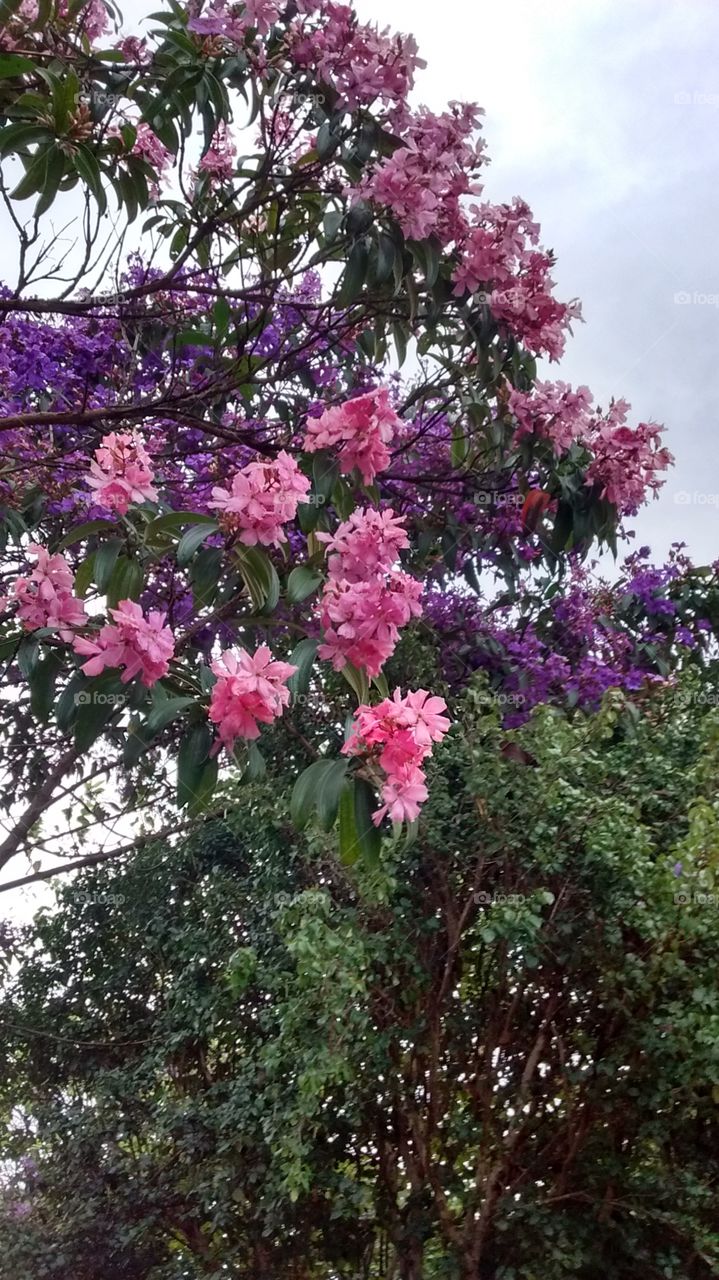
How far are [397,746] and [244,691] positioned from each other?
0.17 m

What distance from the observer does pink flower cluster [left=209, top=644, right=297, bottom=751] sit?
3.76 feet

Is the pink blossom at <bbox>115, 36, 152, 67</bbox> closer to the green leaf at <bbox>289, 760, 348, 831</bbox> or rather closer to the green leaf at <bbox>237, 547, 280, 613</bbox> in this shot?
the green leaf at <bbox>237, 547, 280, 613</bbox>

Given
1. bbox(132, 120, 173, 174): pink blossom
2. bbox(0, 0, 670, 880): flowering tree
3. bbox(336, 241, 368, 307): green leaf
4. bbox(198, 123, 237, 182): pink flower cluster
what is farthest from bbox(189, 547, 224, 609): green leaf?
bbox(198, 123, 237, 182): pink flower cluster

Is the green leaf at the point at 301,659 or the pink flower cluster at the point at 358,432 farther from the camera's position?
the pink flower cluster at the point at 358,432

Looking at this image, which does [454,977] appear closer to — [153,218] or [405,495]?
[405,495]

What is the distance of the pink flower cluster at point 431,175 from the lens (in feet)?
5.42

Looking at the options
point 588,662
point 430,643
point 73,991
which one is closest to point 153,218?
point 430,643

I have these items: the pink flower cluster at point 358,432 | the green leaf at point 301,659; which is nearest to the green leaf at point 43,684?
the green leaf at point 301,659

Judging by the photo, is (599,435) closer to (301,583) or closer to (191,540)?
(301,583)

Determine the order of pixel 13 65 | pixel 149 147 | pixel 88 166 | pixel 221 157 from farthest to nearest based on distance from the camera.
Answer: pixel 221 157 < pixel 149 147 < pixel 88 166 < pixel 13 65

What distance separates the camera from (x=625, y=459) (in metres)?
1.99

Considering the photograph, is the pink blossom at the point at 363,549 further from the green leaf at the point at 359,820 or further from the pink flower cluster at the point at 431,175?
the pink flower cluster at the point at 431,175

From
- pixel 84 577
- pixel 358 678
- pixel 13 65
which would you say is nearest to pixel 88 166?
pixel 13 65

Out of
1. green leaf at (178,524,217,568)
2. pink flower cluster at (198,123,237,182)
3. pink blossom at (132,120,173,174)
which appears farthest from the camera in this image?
pink flower cluster at (198,123,237,182)
